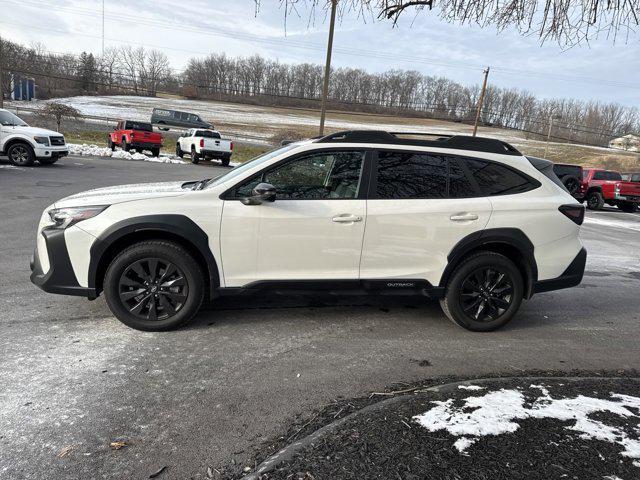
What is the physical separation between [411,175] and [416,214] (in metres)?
0.38

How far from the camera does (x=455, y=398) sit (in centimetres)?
300

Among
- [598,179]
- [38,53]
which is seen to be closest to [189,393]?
[598,179]

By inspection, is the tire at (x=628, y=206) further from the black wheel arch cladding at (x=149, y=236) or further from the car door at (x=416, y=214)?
the black wheel arch cladding at (x=149, y=236)

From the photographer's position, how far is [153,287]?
3.96m

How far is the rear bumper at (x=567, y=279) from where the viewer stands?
14.8ft

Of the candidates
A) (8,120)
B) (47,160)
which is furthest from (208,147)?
(8,120)

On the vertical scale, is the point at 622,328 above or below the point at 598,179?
below

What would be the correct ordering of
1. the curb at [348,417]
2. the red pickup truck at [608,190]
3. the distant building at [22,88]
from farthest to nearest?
the distant building at [22,88] → the red pickup truck at [608,190] → the curb at [348,417]

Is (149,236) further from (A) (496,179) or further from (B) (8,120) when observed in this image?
(B) (8,120)

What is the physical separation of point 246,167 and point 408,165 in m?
1.50

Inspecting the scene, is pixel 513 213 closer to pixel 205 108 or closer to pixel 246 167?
pixel 246 167

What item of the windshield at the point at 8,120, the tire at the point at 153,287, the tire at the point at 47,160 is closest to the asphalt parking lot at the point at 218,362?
the tire at the point at 153,287

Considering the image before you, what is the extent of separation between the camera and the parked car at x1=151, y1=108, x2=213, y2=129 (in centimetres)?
4894

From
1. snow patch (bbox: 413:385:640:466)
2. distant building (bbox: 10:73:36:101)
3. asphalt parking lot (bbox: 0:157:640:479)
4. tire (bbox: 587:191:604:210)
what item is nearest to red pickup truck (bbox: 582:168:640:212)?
tire (bbox: 587:191:604:210)
